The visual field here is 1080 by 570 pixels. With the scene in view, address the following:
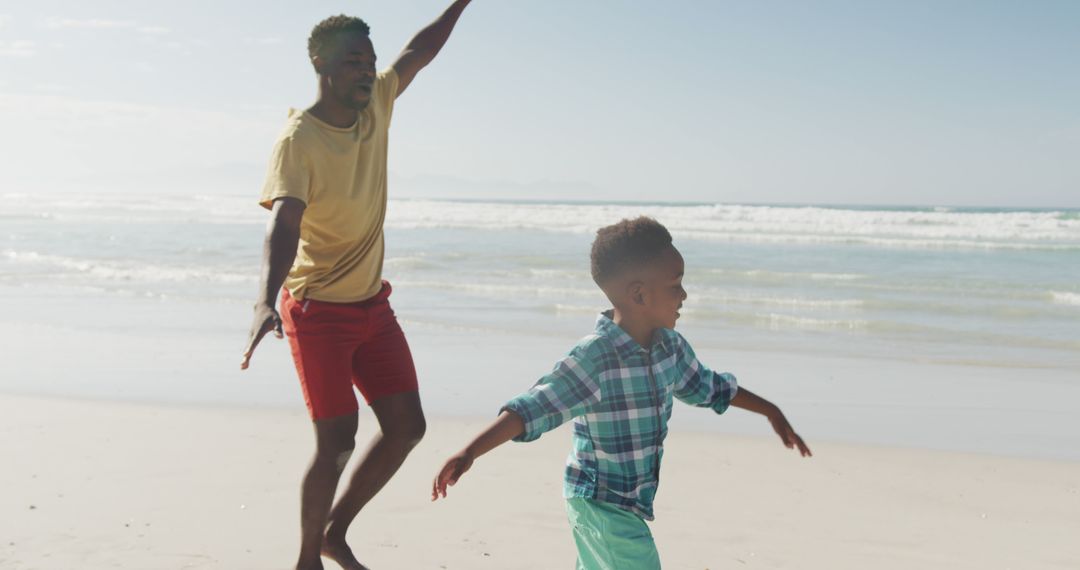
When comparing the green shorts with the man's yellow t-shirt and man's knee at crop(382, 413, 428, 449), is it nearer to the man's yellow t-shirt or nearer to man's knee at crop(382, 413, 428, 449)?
man's knee at crop(382, 413, 428, 449)

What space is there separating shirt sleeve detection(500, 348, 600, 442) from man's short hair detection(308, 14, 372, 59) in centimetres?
148

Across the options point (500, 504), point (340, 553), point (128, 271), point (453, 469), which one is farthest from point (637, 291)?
point (128, 271)

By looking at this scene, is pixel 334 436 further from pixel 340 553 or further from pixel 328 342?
pixel 340 553

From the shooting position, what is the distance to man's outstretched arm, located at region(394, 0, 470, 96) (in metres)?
3.90

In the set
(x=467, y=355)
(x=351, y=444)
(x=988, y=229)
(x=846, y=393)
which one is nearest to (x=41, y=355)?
(x=467, y=355)

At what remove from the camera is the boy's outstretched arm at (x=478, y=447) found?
2379mm

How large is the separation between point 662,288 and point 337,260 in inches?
51.0

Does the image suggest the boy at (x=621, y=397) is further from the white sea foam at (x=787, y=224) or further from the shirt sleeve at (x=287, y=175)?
the white sea foam at (x=787, y=224)

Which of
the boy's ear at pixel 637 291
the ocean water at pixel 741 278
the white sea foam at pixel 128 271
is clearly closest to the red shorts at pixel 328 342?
the boy's ear at pixel 637 291

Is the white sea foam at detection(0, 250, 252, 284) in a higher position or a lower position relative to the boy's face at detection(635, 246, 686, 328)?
lower

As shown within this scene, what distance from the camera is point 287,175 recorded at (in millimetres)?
3148

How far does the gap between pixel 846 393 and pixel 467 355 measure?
11.0ft

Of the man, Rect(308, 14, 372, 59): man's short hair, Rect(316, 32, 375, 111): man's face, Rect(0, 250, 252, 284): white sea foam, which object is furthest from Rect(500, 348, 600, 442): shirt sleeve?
Rect(0, 250, 252, 284): white sea foam

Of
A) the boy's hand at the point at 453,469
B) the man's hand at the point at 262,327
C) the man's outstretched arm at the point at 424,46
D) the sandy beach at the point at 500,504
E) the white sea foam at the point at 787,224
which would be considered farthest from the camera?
the white sea foam at the point at 787,224
